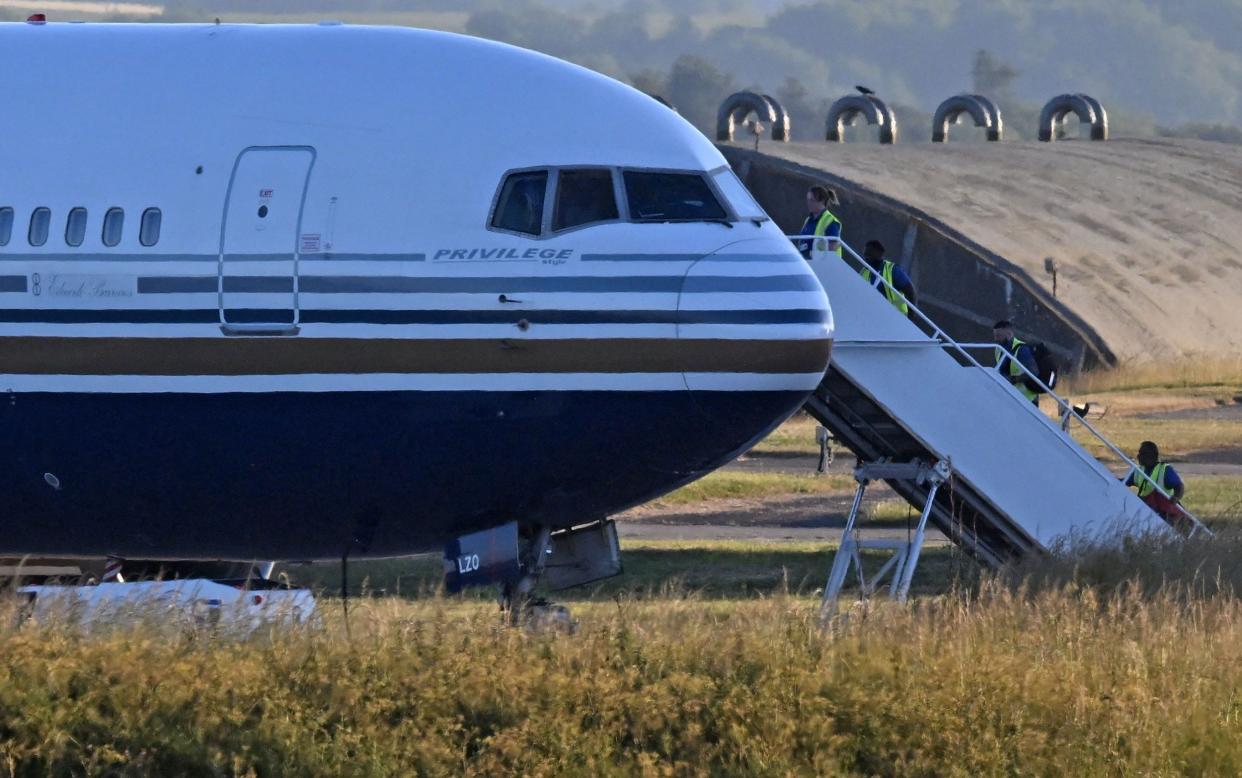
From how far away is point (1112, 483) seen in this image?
20266mm

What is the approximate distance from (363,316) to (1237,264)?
52694 millimetres

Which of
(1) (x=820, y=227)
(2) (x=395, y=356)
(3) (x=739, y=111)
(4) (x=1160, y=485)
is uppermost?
(1) (x=820, y=227)

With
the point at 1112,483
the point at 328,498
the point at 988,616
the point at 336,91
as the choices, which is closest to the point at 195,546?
the point at 328,498

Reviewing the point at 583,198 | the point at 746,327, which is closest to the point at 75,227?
the point at 583,198

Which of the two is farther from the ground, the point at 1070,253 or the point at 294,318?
the point at 294,318

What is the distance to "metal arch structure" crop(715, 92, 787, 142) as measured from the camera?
217 feet

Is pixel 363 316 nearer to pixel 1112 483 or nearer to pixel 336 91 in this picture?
pixel 336 91

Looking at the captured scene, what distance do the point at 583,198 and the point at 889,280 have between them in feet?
21.4

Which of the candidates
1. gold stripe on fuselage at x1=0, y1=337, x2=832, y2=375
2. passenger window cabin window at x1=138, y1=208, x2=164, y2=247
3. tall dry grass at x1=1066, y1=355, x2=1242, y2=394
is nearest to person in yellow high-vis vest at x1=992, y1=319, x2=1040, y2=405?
gold stripe on fuselage at x1=0, y1=337, x2=832, y2=375

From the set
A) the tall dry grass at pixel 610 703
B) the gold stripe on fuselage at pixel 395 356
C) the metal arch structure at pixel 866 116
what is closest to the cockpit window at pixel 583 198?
the gold stripe on fuselage at pixel 395 356

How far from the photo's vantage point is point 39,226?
1703cm

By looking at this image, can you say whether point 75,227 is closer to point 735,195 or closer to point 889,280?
point 735,195

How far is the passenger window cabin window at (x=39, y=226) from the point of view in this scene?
55.7ft

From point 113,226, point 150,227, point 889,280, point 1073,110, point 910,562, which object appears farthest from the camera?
point 1073,110
